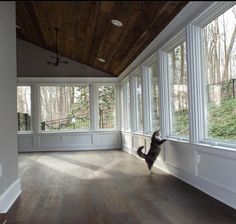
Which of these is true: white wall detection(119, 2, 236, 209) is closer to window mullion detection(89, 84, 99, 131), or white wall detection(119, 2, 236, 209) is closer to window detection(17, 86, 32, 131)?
window mullion detection(89, 84, 99, 131)

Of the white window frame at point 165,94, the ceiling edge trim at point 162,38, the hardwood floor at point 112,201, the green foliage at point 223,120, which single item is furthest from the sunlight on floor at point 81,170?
the ceiling edge trim at point 162,38

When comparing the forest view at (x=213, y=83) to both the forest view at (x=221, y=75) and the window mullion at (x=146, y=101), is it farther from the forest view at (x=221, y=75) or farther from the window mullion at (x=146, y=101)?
the window mullion at (x=146, y=101)

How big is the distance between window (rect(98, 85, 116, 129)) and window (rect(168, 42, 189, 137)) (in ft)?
→ 15.7

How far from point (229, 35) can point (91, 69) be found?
668cm

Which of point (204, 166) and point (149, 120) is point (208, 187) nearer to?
point (204, 166)

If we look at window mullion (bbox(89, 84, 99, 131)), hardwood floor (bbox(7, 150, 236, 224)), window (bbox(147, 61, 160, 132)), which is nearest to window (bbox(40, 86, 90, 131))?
window mullion (bbox(89, 84, 99, 131))

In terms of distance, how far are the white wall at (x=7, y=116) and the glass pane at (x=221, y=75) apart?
2243 mm

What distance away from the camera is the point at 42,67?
30.7 feet

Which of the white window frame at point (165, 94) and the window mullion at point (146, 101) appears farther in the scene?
the window mullion at point (146, 101)

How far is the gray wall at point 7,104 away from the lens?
293cm

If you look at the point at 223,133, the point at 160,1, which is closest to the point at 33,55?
the point at 223,133

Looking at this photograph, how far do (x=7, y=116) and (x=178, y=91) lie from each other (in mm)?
2662

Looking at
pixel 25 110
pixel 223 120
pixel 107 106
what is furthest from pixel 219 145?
pixel 25 110

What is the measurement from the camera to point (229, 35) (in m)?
3.20
